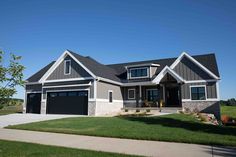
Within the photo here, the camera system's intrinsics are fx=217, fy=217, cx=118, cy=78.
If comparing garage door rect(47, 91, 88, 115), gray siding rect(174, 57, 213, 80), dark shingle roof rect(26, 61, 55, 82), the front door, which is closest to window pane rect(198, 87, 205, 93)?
gray siding rect(174, 57, 213, 80)

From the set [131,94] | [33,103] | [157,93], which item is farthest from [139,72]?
[33,103]

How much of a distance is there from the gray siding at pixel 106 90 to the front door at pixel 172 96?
19.5ft

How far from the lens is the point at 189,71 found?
81.1 ft

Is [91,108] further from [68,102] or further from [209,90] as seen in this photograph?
[209,90]

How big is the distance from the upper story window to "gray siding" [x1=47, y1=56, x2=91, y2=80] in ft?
23.3

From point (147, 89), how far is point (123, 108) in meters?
3.91

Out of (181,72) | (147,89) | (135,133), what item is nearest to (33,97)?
(147,89)

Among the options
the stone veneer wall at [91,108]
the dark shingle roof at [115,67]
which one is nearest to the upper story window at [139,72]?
the dark shingle roof at [115,67]

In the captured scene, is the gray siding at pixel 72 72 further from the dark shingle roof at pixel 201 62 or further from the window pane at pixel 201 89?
the window pane at pixel 201 89

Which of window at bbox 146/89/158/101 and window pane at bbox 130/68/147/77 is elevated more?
window pane at bbox 130/68/147/77

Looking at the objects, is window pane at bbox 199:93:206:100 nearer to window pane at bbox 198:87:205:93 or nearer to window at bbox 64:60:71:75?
window pane at bbox 198:87:205:93

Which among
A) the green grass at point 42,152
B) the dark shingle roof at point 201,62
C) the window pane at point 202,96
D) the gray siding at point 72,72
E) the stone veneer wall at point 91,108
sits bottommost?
the green grass at point 42,152

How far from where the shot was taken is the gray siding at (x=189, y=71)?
941 inches

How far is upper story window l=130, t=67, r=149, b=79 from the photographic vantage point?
2748cm
